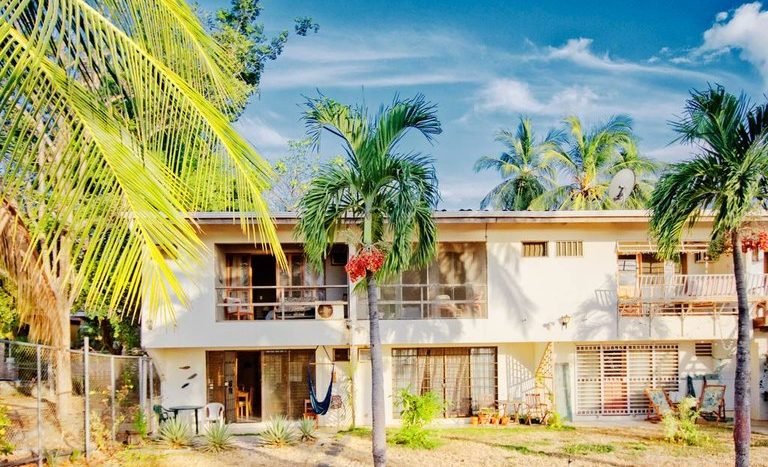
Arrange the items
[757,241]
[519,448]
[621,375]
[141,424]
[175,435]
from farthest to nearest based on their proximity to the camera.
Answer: [621,375], [141,424], [175,435], [519,448], [757,241]

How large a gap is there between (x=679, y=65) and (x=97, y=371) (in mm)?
22657

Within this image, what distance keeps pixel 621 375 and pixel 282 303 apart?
9121 mm

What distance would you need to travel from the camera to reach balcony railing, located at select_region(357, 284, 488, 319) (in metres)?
15.2

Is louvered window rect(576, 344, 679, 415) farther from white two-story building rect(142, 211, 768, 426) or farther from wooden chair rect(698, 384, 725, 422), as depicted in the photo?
wooden chair rect(698, 384, 725, 422)

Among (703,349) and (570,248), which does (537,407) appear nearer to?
(570,248)

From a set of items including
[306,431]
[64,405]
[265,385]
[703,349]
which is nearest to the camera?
[64,405]

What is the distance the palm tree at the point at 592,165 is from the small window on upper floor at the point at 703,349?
11.1 m

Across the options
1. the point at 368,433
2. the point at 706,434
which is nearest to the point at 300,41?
the point at 368,433

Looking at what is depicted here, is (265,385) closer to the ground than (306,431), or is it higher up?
higher up

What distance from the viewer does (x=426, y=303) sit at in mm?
15234

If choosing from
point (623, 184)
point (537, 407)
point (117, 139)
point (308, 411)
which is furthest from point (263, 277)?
point (117, 139)

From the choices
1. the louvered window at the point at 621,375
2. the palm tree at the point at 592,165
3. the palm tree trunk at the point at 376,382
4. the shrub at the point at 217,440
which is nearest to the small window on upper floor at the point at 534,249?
the louvered window at the point at 621,375

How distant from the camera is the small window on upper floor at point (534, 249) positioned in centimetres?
1545

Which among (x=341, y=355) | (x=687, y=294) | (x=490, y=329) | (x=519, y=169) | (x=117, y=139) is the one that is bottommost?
(x=341, y=355)
